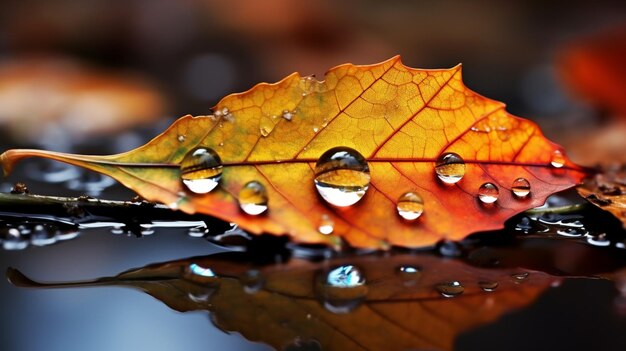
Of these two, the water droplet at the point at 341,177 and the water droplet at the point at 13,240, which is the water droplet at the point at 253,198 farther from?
the water droplet at the point at 13,240

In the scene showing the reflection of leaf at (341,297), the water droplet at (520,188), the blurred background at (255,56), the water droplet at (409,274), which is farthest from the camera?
the blurred background at (255,56)

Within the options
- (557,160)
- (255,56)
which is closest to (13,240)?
(557,160)

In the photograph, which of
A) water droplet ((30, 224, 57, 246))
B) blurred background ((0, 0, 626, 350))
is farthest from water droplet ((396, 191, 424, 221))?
blurred background ((0, 0, 626, 350))

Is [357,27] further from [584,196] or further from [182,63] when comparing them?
[584,196]

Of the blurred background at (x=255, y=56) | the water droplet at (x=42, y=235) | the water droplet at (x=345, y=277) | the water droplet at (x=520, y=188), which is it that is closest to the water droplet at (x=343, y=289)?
the water droplet at (x=345, y=277)

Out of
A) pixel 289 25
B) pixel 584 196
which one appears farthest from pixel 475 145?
pixel 289 25

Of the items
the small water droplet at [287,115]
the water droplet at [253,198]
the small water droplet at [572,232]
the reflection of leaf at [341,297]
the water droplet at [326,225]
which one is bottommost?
the reflection of leaf at [341,297]
